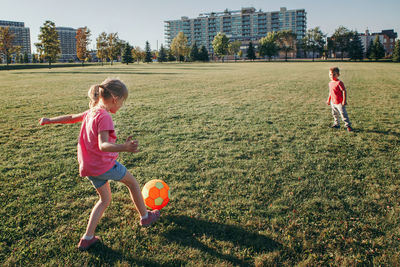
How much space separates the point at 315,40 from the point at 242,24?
74.3 m

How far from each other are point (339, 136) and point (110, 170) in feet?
20.1

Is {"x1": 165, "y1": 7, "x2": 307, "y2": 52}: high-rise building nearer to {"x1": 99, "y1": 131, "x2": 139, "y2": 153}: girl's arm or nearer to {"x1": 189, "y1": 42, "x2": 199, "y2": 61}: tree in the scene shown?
{"x1": 189, "y1": 42, "x2": 199, "y2": 61}: tree

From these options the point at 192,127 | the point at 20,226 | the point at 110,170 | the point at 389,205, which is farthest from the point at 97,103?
the point at 192,127

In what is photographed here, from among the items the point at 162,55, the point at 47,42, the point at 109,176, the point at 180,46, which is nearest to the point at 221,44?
the point at 180,46

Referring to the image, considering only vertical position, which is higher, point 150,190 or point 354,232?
point 150,190

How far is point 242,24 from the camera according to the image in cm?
15975

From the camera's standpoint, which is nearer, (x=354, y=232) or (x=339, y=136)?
(x=354, y=232)

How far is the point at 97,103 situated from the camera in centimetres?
271

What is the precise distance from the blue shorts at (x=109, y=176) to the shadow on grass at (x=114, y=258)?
692 mm

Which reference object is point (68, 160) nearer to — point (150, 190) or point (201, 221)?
point (150, 190)

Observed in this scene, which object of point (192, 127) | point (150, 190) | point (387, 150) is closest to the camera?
point (150, 190)

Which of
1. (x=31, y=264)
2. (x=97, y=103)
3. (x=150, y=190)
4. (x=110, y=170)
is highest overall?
(x=97, y=103)

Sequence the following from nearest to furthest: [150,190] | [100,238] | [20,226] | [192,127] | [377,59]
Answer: [100,238] < [20,226] < [150,190] < [192,127] < [377,59]

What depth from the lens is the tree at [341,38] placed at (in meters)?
91.9
